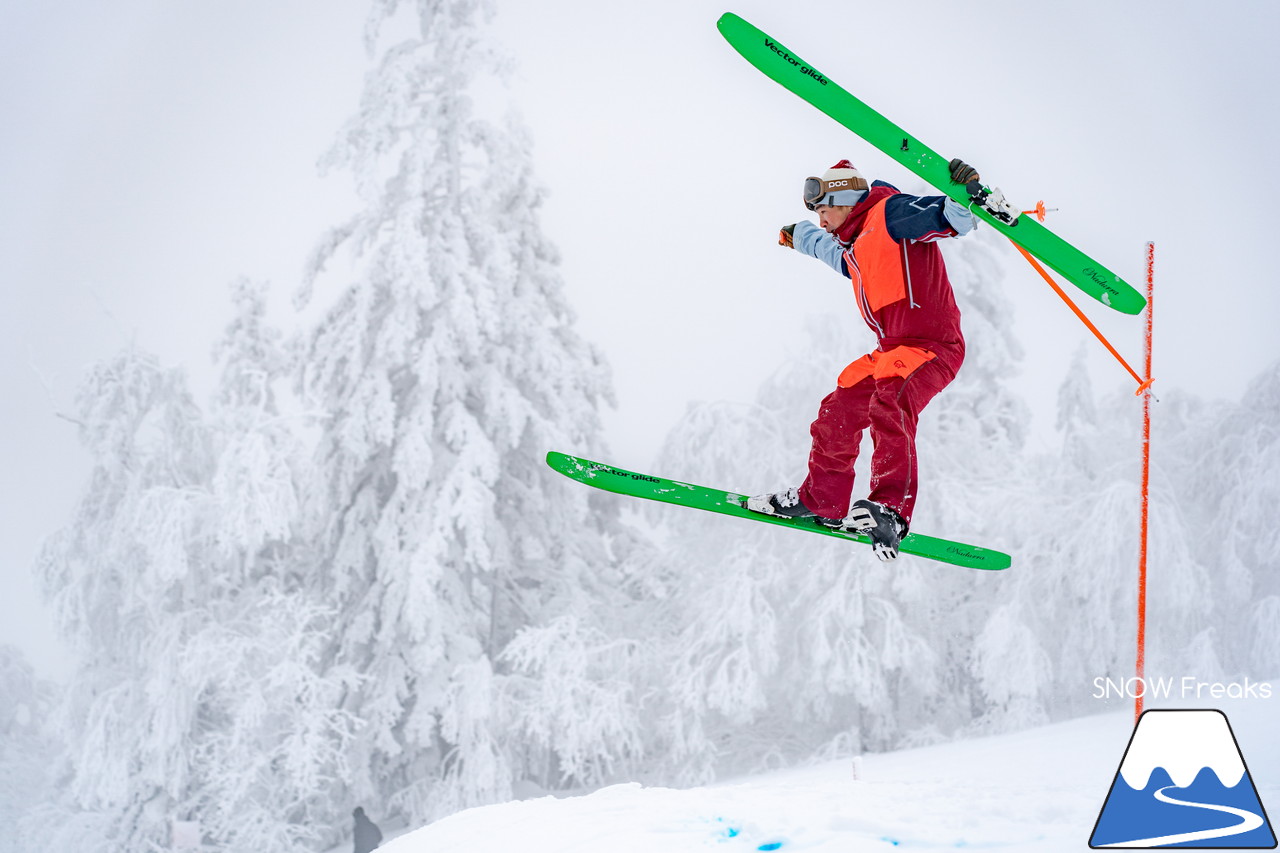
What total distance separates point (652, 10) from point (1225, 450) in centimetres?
1557

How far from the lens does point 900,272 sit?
111 inches

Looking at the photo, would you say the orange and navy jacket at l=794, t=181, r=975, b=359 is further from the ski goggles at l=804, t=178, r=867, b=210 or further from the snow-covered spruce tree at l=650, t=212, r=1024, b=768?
the snow-covered spruce tree at l=650, t=212, r=1024, b=768

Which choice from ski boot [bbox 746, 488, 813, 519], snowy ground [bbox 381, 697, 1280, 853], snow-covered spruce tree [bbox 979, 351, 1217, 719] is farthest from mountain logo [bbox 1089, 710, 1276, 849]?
snow-covered spruce tree [bbox 979, 351, 1217, 719]

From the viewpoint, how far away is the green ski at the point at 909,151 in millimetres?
2738

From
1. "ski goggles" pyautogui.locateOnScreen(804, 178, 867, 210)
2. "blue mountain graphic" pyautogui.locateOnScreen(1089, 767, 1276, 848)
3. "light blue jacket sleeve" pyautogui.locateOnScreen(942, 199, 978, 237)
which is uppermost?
"ski goggles" pyautogui.locateOnScreen(804, 178, 867, 210)

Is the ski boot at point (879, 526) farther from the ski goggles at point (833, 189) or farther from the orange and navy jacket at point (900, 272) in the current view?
the ski goggles at point (833, 189)

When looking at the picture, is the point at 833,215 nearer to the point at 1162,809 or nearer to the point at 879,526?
the point at 879,526

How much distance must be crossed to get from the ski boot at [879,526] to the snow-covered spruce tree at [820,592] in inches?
250

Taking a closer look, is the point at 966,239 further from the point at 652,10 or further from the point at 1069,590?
the point at 652,10

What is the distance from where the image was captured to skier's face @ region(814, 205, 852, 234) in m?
2.91

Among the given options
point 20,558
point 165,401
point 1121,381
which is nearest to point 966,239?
point 1121,381

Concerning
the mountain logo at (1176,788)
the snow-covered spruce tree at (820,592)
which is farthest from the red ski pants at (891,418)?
the snow-covered spruce tree at (820,592)

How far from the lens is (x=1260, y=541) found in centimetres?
920

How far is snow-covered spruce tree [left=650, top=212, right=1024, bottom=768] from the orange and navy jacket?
20.7 feet
